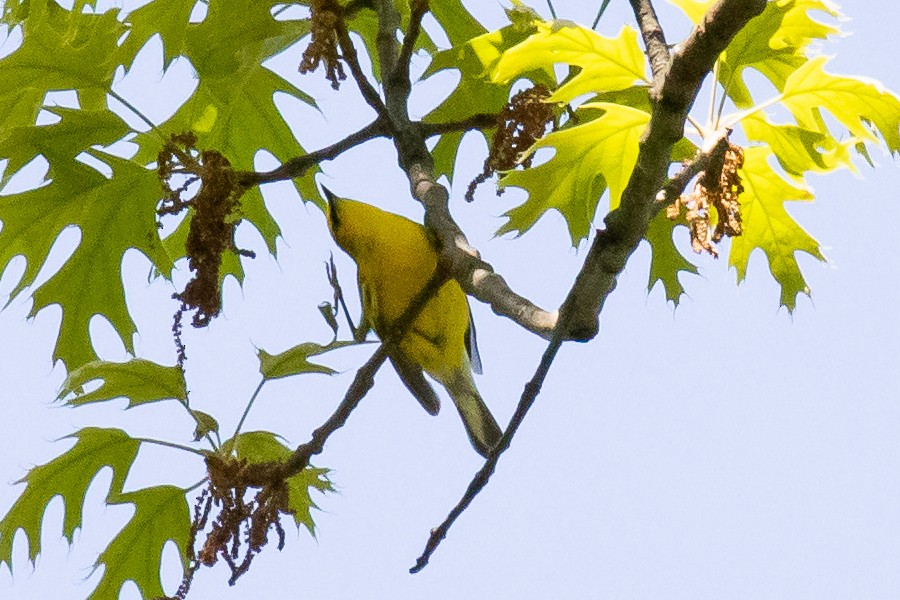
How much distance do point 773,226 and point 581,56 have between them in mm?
607

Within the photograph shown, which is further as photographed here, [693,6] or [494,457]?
[693,6]

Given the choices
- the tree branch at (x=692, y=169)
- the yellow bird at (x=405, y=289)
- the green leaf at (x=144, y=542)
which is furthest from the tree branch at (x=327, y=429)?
the yellow bird at (x=405, y=289)

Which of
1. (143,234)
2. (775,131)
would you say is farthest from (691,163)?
(143,234)

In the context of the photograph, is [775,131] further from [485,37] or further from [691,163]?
[485,37]

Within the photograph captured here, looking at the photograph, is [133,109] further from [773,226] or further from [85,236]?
[773,226]

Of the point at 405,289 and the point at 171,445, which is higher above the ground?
the point at 405,289

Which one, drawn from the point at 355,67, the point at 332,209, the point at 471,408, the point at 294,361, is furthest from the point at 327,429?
the point at 471,408

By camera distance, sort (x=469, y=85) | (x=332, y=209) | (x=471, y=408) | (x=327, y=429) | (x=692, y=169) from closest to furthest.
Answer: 1. (x=692, y=169)
2. (x=327, y=429)
3. (x=469, y=85)
4. (x=332, y=209)
5. (x=471, y=408)

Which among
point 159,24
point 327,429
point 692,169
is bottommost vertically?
point 327,429

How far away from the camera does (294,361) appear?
2.10 meters

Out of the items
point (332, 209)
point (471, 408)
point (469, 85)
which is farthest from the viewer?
point (471, 408)

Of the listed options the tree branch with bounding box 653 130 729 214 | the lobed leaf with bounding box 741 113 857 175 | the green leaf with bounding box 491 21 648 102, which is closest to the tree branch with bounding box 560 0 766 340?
the tree branch with bounding box 653 130 729 214

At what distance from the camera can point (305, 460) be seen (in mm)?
1839

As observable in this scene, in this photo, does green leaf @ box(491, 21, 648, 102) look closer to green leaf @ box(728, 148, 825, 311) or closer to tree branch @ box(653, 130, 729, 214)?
tree branch @ box(653, 130, 729, 214)
